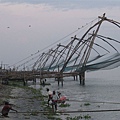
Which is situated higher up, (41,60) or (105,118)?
(41,60)

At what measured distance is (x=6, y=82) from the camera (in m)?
38.8

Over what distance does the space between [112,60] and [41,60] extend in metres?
27.4

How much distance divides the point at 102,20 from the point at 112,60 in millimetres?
4487

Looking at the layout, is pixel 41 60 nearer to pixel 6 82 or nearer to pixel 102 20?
pixel 6 82

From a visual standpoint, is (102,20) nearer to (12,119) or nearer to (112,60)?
(112,60)

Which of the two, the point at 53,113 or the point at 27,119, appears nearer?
the point at 27,119

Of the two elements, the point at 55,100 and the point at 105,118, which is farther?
the point at 55,100

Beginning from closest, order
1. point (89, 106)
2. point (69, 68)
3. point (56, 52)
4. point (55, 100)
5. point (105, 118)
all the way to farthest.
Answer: point (105, 118), point (55, 100), point (89, 106), point (69, 68), point (56, 52)

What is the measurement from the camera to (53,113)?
1694 cm

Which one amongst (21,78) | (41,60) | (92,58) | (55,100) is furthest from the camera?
(41,60)

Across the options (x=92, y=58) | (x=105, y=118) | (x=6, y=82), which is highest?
(x=92, y=58)

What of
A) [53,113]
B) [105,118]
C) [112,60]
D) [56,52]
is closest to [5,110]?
[53,113]

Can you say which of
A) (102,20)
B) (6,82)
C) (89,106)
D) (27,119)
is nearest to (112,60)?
(102,20)

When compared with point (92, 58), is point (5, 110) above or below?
below
